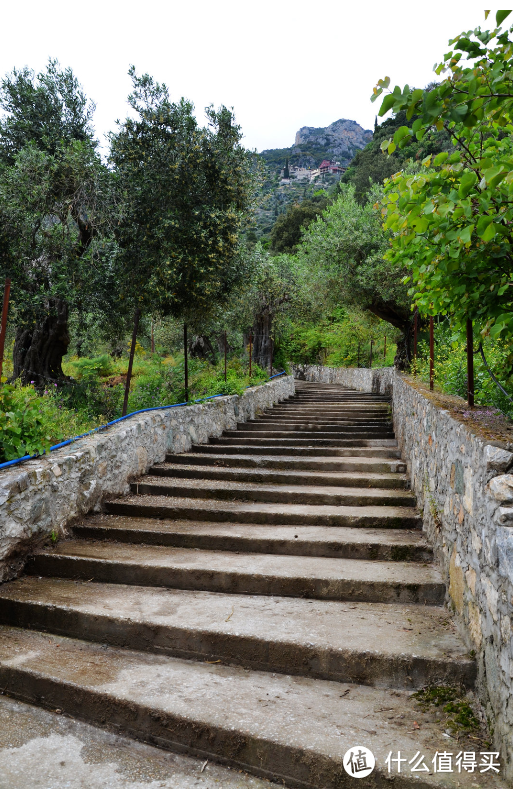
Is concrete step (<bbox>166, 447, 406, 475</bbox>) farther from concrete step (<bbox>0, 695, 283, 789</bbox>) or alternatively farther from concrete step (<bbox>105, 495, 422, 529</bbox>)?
concrete step (<bbox>0, 695, 283, 789</bbox>)

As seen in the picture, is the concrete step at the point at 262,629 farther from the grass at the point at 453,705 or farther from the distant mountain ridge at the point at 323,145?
the distant mountain ridge at the point at 323,145

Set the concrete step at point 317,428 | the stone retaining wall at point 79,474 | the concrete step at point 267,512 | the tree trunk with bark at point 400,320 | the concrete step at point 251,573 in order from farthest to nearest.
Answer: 1. the tree trunk with bark at point 400,320
2. the concrete step at point 317,428
3. the concrete step at point 267,512
4. the stone retaining wall at point 79,474
5. the concrete step at point 251,573

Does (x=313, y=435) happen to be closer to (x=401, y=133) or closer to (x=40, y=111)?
(x=401, y=133)

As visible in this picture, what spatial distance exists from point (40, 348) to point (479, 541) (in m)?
10.7

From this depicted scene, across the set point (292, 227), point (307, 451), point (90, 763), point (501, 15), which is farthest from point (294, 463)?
point (292, 227)

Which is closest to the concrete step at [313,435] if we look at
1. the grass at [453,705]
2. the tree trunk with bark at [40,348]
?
the tree trunk with bark at [40,348]

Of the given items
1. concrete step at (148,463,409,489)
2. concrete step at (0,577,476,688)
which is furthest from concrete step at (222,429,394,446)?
concrete step at (0,577,476,688)

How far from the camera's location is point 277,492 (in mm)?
5277

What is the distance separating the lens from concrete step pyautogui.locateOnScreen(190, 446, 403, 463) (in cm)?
664

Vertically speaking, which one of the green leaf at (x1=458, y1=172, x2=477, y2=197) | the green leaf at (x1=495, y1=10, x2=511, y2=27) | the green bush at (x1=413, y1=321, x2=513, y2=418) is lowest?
the green bush at (x1=413, y1=321, x2=513, y2=418)

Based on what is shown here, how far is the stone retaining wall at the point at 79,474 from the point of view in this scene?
363 centimetres

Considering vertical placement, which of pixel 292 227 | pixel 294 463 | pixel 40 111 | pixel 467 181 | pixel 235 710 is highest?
pixel 292 227

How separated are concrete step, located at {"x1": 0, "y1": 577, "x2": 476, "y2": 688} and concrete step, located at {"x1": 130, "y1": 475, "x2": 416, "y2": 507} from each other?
5.68 ft

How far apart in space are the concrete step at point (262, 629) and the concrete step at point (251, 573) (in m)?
0.08
